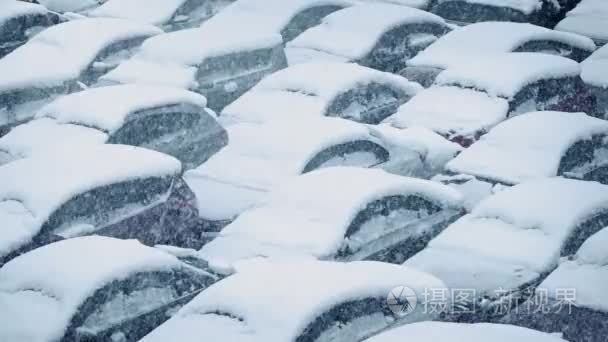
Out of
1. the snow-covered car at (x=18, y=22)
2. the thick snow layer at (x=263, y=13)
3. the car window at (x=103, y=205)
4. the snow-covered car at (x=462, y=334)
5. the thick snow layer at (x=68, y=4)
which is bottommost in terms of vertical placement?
the thick snow layer at (x=68, y=4)

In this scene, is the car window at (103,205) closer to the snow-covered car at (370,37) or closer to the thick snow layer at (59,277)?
the thick snow layer at (59,277)

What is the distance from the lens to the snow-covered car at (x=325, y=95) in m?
10.6

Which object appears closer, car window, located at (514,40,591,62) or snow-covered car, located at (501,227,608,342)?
snow-covered car, located at (501,227,608,342)

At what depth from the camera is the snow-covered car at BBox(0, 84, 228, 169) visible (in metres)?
9.53

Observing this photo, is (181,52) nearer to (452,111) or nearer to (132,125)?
(132,125)

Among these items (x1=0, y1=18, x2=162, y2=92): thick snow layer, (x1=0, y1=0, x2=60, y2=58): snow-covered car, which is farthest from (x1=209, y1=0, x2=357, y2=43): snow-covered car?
(x1=0, y1=0, x2=60, y2=58): snow-covered car

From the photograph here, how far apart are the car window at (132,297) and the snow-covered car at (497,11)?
33.7 feet

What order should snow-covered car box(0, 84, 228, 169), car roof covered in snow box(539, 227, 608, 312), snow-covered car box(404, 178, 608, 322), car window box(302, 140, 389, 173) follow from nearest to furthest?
car roof covered in snow box(539, 227, 608, 312)
snow-covered car box(404, 178, 608, 322)
car window box(302, 140, 389, 173)
snow-covered car box(0, 84, 228, 169)

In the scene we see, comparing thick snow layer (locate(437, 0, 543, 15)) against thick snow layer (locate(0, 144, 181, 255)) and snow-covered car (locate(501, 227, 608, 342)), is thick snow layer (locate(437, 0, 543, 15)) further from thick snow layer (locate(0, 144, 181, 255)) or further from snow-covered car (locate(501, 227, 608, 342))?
snow-covered car (locate(501, 227, 608, 342))

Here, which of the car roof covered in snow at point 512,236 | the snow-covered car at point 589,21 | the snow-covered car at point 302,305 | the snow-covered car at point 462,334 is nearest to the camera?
the snow-covered car at point 462,334

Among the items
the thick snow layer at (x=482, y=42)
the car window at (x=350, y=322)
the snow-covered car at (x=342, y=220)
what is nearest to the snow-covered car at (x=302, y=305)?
the car window at (x=350, y=322)

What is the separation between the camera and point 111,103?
9.84m

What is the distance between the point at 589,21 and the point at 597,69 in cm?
333

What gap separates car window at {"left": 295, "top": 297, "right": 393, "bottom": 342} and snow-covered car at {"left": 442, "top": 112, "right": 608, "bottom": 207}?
3157 millimetres
